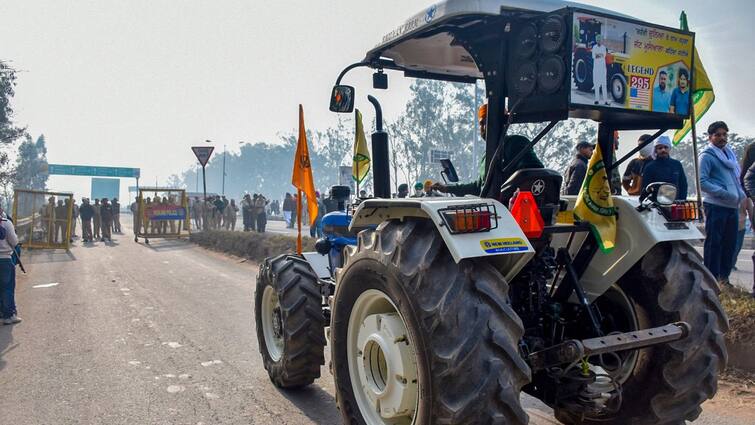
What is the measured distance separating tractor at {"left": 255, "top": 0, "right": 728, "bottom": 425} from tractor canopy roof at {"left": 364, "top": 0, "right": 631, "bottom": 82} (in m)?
0.01

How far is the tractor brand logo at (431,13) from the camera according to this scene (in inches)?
123

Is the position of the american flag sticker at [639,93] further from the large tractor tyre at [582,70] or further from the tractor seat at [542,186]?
the tractor seat at [542,186]

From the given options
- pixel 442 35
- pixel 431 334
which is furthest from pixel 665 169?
pixel 431 334

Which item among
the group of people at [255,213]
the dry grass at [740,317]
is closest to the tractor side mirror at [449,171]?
the dry grass at [740,317]

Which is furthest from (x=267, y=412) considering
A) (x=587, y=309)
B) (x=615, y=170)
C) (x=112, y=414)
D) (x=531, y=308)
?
(x=615, y=170)

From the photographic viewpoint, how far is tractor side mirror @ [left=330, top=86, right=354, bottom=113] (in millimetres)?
4258

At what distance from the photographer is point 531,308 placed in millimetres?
3336

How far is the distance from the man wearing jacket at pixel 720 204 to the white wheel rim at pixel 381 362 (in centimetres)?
518

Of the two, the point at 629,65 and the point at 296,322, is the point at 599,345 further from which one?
the point at 296,322

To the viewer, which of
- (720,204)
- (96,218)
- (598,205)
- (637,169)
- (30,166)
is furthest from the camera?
(30,166)

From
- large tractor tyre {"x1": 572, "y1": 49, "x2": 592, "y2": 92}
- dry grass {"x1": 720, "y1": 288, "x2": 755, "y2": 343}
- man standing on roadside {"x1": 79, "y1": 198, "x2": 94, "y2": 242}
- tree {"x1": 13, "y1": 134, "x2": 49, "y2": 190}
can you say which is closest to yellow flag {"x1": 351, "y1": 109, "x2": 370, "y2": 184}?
large tractor tyre {"x1": 572, "y1": 49, "x2": 592, "y2": 92}

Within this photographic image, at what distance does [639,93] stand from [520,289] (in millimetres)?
1244

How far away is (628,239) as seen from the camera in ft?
10.9

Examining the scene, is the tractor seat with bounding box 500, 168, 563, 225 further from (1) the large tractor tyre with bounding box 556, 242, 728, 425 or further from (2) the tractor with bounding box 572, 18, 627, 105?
(1) the large tractor tyre with bounding box 556, 242, 728, 425
